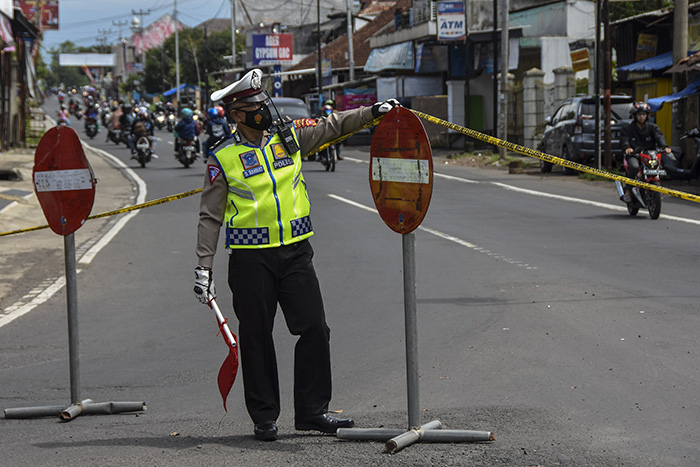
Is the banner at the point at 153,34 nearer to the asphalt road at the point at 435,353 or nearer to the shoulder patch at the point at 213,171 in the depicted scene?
the asphalt road at the point at 435,353

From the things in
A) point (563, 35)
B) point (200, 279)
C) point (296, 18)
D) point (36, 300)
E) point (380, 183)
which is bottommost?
point (36, 300)

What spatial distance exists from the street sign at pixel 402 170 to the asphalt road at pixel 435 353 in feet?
3.58

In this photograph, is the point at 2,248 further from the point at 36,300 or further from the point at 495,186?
the point at 495,186

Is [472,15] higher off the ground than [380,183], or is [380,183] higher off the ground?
[472,15]

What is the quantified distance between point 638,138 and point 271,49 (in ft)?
195

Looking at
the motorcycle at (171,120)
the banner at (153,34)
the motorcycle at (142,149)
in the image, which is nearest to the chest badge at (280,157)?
the motorcycle at (142,149)

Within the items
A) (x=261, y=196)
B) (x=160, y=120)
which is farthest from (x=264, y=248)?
(x=160, y=120)

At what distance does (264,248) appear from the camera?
4.91 m

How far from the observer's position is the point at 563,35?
3956 cm

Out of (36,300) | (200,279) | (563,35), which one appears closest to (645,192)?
(36,300)

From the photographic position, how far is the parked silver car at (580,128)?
24.2 m

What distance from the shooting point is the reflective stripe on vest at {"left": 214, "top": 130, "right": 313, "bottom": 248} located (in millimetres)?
4898

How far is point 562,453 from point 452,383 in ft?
4.87

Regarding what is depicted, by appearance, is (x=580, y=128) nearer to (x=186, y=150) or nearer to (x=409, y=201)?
(x=186, y=150)
